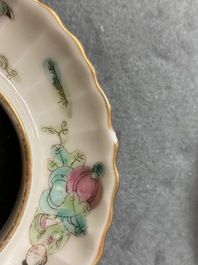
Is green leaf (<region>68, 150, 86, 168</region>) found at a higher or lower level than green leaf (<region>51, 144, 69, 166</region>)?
lower

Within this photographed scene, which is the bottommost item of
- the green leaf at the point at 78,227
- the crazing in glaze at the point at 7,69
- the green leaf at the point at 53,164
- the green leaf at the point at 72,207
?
the green leaf at the point at 78,227

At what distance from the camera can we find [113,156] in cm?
40

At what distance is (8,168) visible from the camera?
393 mm

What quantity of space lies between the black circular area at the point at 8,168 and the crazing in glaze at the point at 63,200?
23 millimetres

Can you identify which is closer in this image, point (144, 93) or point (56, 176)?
point (56, 176)

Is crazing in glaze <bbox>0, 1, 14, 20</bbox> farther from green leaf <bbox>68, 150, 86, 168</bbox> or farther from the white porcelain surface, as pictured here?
green leaf <bbox>68, 150, 86, 168</bbox>

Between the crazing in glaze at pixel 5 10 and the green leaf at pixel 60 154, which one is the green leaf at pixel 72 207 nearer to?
the green leaf at pixel 60 154

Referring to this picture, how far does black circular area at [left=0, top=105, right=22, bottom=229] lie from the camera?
0.39 metres

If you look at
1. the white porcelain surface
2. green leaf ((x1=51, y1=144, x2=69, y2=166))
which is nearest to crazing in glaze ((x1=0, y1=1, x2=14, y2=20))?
the white porcelain surface

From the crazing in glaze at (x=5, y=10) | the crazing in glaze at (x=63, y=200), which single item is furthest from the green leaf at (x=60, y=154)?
the crazing in glaze at (x=5, y=10)

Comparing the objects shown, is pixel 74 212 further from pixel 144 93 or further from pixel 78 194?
pixel 144 93

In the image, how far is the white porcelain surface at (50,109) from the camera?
0.37 meters

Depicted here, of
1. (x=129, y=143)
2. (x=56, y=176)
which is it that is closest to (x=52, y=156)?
(x=56, y=176)

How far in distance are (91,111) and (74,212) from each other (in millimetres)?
85
